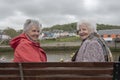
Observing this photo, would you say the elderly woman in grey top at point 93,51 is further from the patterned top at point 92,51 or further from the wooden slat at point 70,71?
the wooden slat at point 70,71

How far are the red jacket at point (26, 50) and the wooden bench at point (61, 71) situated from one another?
622mm

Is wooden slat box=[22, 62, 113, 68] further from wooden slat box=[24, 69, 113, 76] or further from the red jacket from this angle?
the red jacket

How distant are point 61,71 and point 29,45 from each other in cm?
102

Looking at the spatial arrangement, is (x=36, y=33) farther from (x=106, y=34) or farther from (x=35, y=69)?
(x=106, y=34)

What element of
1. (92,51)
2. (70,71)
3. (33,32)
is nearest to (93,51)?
(92,51)

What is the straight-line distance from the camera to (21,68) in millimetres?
4555

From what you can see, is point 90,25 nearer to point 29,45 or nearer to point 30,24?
point 30,24

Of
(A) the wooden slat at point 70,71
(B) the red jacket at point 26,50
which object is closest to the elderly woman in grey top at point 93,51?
(B) the red jacket at point 26,50

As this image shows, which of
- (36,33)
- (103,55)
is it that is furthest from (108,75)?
(36,33)

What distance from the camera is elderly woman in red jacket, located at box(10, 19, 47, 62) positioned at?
17.2 ft

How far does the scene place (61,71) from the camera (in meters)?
4.50

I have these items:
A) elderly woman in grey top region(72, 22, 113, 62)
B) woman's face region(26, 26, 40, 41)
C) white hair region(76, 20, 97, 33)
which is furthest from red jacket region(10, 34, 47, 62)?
white hair region(76, 20, 97, 33)

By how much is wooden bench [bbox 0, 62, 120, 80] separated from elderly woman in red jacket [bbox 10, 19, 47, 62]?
0.62 meters

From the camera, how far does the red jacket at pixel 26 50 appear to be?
17.1ft
